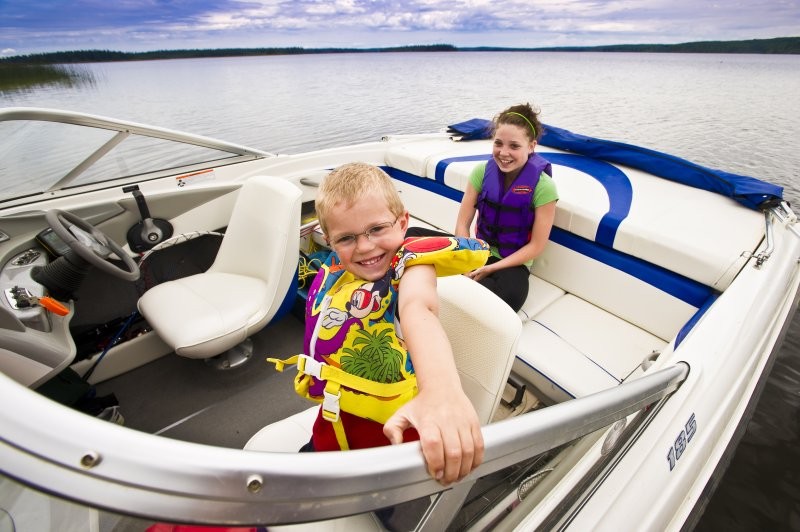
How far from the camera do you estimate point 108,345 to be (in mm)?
2143

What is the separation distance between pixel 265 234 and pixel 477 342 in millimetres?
1383

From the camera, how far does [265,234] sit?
2.01 meters

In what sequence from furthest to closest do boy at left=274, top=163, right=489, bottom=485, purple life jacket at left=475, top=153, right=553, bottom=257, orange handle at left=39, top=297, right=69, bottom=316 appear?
purple life jacket at left=475, top=153, right=553, bottom=257 < orange handle at left=39, top=297, right=69, bottom=316 < boy at left=274, top=163, right=489, bottom=485

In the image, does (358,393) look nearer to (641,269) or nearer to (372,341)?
(372,341)

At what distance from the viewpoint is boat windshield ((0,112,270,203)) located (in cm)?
215

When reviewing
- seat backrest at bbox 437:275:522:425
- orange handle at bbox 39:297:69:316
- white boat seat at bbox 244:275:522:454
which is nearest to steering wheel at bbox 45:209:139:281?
orange handle at bbox 39:297:69:316

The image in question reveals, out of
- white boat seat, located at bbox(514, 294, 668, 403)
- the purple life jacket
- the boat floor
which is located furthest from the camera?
the purple life jacket

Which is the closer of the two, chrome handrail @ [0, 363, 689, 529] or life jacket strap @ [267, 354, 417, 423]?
chrome handrail @ [0, 363, 689, 529]

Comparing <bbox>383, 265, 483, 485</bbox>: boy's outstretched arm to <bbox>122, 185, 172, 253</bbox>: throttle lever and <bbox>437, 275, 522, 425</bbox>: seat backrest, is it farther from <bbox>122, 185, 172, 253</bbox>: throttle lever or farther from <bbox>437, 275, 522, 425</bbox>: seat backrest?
A: <bbox>122, 185, 172, 253</bbox>: throttle lever

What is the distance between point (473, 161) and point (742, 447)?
8.31ft

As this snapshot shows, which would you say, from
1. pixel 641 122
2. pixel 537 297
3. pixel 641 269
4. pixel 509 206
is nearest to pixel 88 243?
pixel 509 206

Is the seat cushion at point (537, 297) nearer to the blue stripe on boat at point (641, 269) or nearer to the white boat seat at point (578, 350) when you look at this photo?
the white boat seat at point (578, 350)

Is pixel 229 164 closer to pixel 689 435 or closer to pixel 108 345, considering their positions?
pixel 108 345

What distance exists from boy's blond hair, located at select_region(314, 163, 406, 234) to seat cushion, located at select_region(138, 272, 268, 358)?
1.19 m
